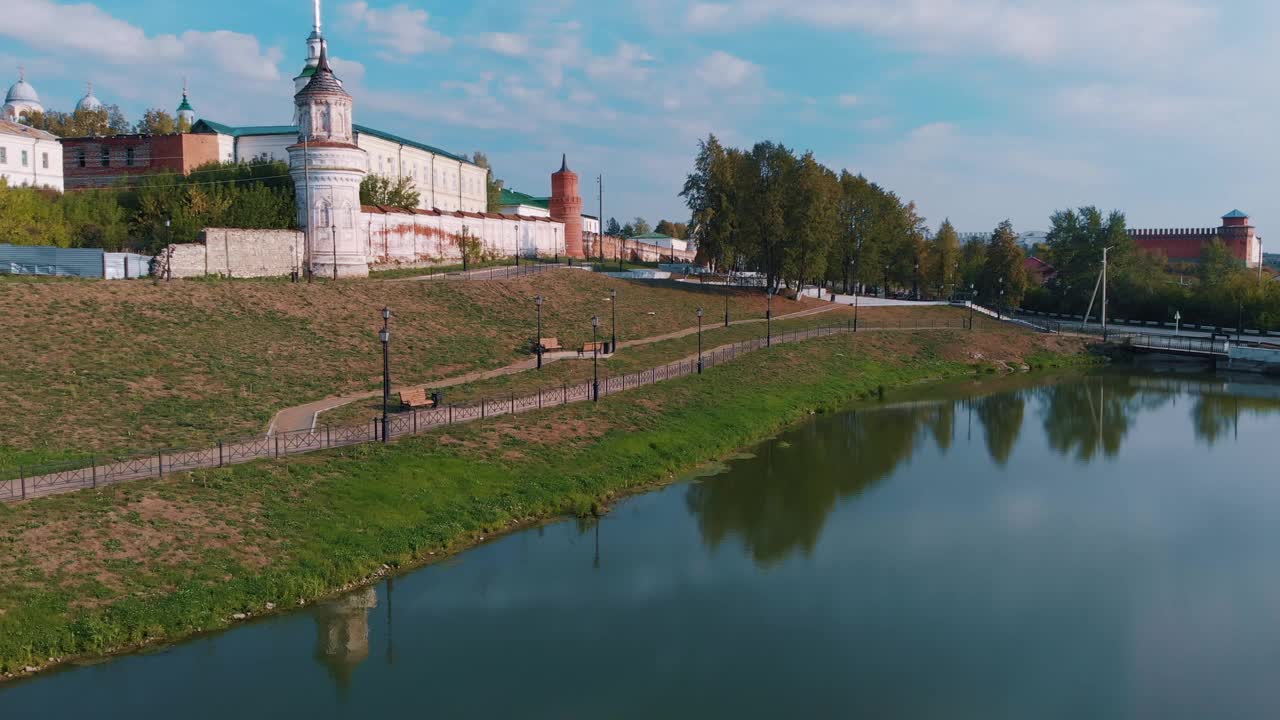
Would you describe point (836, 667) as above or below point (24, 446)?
below

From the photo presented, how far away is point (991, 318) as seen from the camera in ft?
244

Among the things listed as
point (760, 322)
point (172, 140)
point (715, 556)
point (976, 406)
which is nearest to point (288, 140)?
point (172, 140)

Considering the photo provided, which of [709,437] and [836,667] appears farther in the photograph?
[709,437]

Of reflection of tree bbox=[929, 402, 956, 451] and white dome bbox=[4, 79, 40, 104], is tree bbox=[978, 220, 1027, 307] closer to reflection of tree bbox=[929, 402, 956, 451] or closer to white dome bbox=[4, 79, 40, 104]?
reflection of tree bbox=[929, 402, 956, 451]

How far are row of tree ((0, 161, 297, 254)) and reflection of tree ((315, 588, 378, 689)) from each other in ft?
115

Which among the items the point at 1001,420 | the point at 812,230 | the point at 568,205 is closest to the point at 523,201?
the point at 568,205

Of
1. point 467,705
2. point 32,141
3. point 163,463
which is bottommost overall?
point 467,705

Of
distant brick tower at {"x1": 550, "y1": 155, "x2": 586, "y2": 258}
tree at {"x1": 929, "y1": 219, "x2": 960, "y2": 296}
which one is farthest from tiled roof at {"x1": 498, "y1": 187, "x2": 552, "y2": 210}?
tree at {"x1": 929, "y1": 219, "x2": 960, "y2": 296}

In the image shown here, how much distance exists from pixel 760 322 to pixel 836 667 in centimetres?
4684

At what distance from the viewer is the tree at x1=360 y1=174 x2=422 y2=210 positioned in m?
63.2

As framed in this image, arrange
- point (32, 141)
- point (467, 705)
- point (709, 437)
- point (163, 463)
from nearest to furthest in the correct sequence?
point (467, 705) → point (163, 463) → point (709, 437) → point (32, 141)

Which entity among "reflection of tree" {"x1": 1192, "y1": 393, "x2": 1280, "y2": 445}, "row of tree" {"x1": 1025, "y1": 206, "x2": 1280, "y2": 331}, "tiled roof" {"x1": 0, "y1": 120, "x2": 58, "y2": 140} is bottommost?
"reflection of tree" {"x1": 1192, "y1": 393, "x2": 1280, "y2": 445}

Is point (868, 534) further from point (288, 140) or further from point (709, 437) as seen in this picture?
point (288, 140)

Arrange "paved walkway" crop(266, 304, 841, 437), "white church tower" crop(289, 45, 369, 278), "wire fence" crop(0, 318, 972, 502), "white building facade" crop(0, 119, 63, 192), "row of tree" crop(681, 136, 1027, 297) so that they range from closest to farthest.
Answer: "wire fence" crop(0, 318, 972, 502)
"paved walkway" crop(266, 304, 841, 437)
"white church tower" crop(289, 45, 369, 278)
"white building facade" crop(0, 119, 63, 192)
"row of tree" crop(681, 136, 1027, 297)
